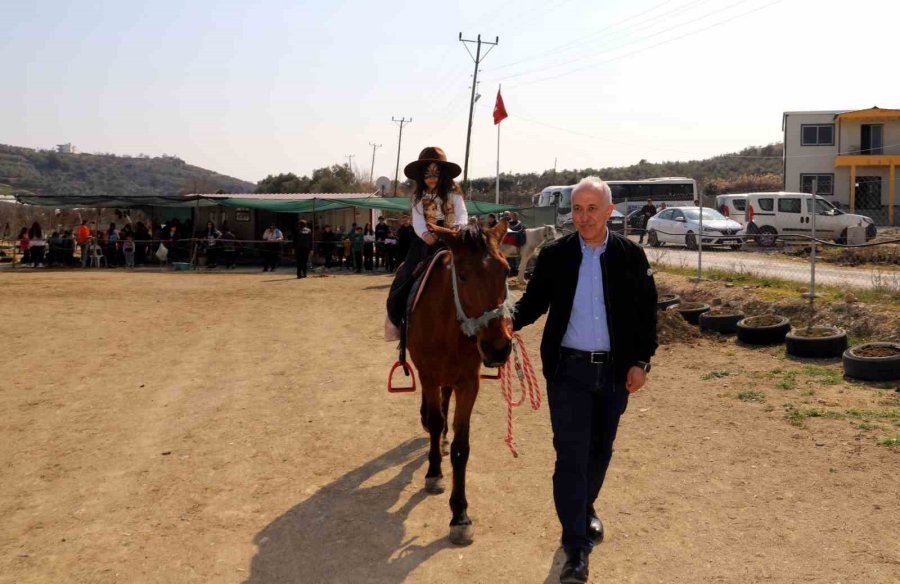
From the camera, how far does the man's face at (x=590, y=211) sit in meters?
4.11

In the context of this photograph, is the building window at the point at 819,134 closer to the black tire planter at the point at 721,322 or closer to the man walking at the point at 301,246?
the man walking at the point at 301,246

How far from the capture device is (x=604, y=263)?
4.15 metres

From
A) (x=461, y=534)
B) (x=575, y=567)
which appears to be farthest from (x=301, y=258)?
(x=575, y=567)

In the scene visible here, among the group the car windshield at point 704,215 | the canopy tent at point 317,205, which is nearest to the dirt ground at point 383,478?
the car windshield at point 704,215

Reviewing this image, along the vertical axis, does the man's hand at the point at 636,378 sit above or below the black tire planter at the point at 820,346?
above

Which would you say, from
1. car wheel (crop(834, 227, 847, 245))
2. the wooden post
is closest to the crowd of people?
car wheel (crop(834, 227, 847, 245))

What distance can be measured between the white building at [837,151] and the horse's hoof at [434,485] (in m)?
43.1

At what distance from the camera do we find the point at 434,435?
563cm

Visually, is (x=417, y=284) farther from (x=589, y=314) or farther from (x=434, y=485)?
(x=589, y=314)

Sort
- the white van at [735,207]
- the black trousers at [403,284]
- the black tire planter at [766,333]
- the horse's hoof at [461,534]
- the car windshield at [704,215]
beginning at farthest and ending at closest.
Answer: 1. the white van at [735,207]
2. the car windshield at [704,215]
3. the black tire planter at [766,333]
4. the black trousers at [403,284]
5. the horse's hoof at [461,534]

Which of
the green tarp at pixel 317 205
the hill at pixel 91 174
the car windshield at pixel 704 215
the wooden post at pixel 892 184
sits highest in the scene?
the hill at pixel 91 174

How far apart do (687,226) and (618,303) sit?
77.3ft

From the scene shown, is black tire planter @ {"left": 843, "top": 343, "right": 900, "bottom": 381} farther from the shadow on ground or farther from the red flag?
the red flag

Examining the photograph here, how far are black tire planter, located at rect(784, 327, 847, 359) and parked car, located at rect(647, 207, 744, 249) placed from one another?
14468 mm
